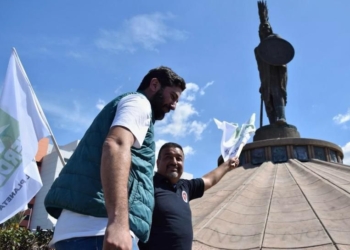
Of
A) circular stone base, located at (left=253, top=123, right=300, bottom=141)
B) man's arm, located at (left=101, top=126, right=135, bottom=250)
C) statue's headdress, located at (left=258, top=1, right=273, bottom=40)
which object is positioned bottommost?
man's arm, located at (left=101, top=126, right=135, bottom=250)

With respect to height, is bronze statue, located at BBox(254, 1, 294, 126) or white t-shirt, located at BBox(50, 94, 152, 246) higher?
bronze statue, located at BBox(254, 1, 294, 126)

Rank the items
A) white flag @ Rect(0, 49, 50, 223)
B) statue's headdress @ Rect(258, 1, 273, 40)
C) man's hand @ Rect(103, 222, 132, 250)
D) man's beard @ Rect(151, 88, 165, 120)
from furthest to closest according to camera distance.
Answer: statue's headdress @ Rect(258, 1, 273, 40)
white flag @ Rect(0, 49, 50, 223)
man's beard @ Rect(151, 88, 165, 120)
man's hand @ Rect(103, 222, 132, 250)

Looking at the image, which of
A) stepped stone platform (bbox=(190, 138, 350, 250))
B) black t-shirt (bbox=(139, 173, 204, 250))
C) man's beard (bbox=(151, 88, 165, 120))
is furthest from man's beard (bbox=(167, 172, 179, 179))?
stepped stone platform (bbox=(190, 138, 350, 250))

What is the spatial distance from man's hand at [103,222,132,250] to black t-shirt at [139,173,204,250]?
39.7 inches

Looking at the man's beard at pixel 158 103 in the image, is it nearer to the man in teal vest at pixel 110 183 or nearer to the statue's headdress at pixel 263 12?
the man in teal vest at pixel 110 183

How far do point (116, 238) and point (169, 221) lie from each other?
1106 mm

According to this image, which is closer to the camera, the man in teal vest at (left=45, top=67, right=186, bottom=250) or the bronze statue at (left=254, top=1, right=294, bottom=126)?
the man in teal vest at (left=45, top=67, right=186, bottom=250)

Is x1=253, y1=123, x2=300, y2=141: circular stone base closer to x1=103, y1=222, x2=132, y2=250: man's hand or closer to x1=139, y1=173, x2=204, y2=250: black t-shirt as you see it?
x1=139, y1=173, x2=204, y2=250: black t-shirt

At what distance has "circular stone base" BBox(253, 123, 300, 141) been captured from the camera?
9.90 m

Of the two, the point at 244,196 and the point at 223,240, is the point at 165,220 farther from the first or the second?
the point at 244,196

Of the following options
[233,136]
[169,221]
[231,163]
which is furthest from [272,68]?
[169,221]

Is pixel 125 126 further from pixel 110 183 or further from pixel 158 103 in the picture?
pixel 158 103

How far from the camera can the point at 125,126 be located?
4.92 feet

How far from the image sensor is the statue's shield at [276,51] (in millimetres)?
10961
